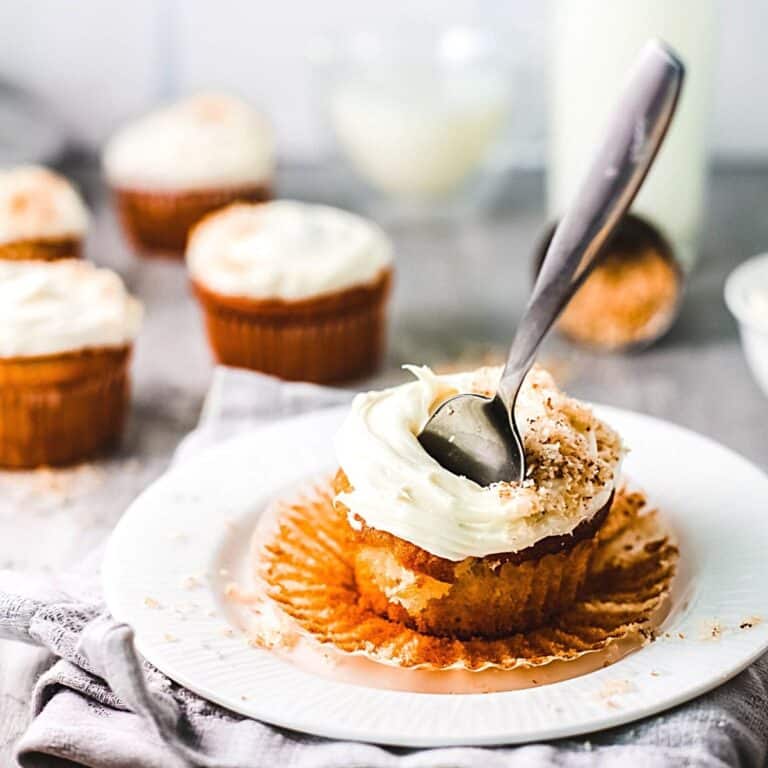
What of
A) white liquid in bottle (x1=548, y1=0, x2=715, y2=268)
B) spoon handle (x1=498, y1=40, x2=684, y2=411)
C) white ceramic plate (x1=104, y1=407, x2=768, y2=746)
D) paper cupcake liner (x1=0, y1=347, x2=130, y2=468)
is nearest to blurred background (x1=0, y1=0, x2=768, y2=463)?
white liquid in bottle (x1=548, y1=0, x2=715, y2=268)

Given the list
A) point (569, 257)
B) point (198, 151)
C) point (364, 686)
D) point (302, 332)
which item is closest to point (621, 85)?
point (302, 332)

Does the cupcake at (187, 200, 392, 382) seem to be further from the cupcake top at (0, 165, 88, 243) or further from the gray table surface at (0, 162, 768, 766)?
the cupcake top at (0, 165, 88, 243)

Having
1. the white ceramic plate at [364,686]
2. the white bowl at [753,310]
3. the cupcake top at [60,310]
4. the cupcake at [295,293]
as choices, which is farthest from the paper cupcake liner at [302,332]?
the white bowl at [753,310]

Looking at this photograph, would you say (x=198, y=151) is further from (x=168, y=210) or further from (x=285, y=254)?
(x=285, y=254)

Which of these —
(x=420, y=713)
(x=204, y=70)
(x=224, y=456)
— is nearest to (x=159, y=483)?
(x=224, y=456)

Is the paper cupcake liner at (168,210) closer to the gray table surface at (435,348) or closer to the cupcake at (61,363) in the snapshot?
the gray table surface at (435,348)

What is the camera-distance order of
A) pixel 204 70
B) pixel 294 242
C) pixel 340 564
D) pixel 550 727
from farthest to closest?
1. pixel 204 70
2. pixel 294 242
3. pixel 340 564
4. pixel 550 727

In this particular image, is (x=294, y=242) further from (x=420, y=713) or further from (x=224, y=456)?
(x=420, y=713)
